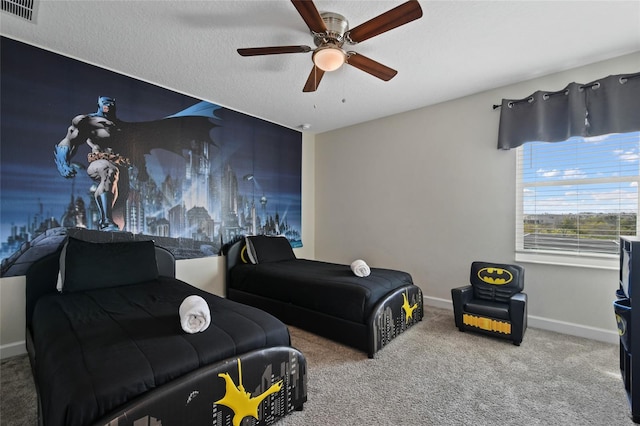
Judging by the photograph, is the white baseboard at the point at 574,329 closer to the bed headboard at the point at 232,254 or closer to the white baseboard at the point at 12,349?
the bed headboard at the point at 232,254

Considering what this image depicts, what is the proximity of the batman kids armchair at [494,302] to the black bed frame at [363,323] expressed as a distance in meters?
0.47

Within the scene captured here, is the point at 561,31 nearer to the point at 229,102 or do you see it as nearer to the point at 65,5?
the point at 229,102

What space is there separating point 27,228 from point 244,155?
2443 mm

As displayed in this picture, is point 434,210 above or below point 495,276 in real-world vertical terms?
above

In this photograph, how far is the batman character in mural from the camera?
109 inches

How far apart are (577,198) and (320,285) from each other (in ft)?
9.26

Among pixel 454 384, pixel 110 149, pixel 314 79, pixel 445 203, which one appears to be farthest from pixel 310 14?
pixel 445 203

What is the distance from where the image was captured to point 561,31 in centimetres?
236

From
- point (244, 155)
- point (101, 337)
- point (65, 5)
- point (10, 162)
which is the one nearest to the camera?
point (101, 337)

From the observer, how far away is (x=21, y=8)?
213 cm

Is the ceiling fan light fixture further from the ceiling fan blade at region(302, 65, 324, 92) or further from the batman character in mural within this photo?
the batman character in mural

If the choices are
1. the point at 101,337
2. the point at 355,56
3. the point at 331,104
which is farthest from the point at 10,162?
the point at 331,104

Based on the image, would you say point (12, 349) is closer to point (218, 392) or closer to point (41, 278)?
point (41, 278)

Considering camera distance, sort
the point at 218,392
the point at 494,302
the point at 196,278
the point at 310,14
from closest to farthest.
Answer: the point at 218,392 < the point at 310,14 < the point at 494,302 < the point at 196,278
